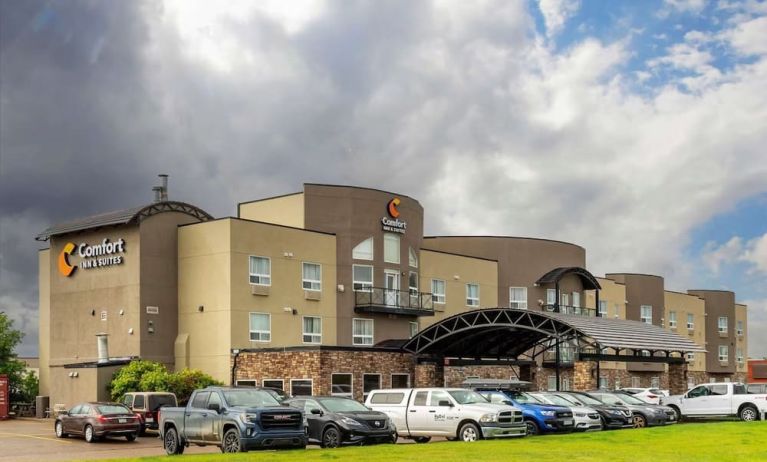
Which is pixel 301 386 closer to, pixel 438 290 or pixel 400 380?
pixel 400 380

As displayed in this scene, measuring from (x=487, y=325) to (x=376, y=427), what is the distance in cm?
1753

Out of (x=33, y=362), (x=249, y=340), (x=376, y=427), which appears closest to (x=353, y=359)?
(x=249, y=340)

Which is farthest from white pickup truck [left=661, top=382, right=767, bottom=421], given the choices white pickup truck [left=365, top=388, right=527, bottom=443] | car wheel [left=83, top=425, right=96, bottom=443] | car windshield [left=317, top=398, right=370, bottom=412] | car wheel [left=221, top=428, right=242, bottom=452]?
car wheel [left=83, top=425, right=96, bottom=443]

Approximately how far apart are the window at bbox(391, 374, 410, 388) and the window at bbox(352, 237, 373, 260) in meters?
7.66

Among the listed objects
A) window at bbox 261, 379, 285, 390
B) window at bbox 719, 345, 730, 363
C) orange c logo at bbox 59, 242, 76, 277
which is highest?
orange c logo at bbox 59, 242, 76, 277

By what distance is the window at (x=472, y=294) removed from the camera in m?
60.3

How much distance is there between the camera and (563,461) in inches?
808

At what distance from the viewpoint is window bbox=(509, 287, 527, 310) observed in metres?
63.3

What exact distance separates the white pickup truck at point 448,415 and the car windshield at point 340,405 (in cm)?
164

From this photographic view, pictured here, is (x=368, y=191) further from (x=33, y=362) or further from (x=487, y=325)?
(x=33, y=362)

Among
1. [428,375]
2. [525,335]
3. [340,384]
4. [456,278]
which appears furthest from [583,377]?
[456,278]

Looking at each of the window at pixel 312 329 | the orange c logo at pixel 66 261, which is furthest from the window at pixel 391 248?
the orange c logo at pixel 66 261

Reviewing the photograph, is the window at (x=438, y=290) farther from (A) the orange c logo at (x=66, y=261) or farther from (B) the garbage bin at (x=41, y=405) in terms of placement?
(B) the garbage bin at (x=41, y=405)

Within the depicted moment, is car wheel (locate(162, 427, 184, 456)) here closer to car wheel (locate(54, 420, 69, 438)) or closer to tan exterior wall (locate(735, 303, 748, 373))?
car wheel (locate(54, 420, 69, 438))
